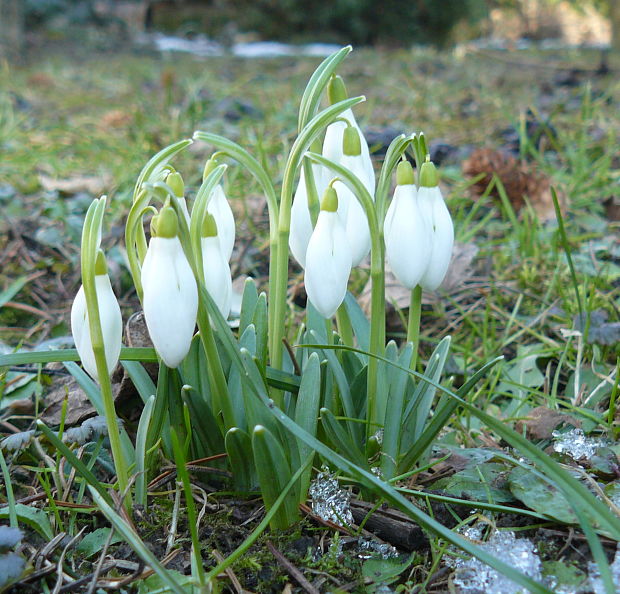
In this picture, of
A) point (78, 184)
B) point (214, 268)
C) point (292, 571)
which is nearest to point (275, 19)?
point (78, 184)

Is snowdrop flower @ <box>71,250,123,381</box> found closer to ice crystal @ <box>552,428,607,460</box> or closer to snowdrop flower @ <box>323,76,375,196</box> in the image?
snowdrop flower @ <box>323,76,375,196</box>

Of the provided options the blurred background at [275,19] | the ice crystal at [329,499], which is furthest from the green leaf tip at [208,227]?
the blurred background at [275,19]

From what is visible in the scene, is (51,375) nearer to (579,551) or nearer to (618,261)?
(579,551)

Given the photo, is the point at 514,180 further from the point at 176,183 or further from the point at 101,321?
the point at 101,321

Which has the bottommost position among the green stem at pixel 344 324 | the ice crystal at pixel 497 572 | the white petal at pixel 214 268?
the ice crystal at pixel 497 572

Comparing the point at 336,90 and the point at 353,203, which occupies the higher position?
the point at 336,90

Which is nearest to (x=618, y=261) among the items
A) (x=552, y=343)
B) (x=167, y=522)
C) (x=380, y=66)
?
(x=552, y=343)

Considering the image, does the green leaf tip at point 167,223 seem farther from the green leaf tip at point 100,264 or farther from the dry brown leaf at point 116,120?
→ the dry brown leaf at point 116,120
